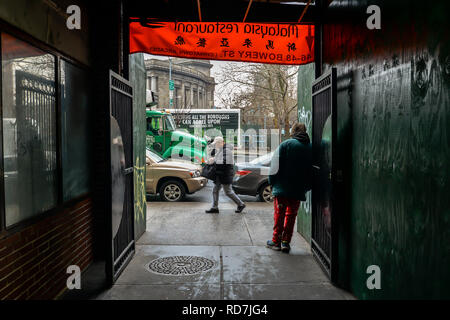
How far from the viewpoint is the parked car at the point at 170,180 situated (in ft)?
34.6

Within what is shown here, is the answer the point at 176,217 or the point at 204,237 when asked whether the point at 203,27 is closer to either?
the point at 204,237

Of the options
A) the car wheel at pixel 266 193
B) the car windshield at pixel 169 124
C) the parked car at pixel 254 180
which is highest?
the car windshield at pixel 169 124

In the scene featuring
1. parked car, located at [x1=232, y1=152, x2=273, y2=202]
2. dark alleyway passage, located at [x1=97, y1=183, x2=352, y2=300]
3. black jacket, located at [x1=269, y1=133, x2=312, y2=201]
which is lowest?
dark alleyway passage, located at [x1=97, y1=183, x2=352, y2=300]

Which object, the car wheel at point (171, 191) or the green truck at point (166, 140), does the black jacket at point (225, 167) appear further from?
the green truck at point (166, 140)

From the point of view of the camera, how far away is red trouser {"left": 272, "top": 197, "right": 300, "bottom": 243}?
5746 millimetres

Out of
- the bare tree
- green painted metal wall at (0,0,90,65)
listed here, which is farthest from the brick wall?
the bare tree

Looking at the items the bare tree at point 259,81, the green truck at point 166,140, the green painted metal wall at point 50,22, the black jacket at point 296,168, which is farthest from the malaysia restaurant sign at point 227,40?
the bare tree at point 259,81

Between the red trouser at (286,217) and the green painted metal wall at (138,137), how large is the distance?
2.42 m

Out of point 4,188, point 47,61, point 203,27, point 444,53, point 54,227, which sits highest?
point 203,27

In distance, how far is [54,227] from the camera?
4055mm

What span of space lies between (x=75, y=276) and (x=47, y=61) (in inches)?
95.9

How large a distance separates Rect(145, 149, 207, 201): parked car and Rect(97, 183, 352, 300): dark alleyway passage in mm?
1807

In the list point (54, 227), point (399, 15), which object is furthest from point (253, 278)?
point (399, 15)

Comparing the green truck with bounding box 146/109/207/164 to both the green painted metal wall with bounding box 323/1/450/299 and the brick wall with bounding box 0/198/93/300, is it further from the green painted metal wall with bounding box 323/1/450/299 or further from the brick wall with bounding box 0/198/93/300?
the green painted metal wall with bounding box 323/1/450/299
